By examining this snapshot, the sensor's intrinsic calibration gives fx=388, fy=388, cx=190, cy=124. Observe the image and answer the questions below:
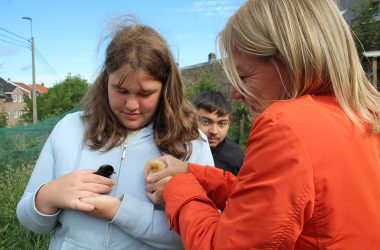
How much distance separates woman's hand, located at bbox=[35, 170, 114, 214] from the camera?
5.08 ft

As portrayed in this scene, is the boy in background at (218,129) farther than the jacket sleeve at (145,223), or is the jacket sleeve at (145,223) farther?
the boy in background at (218,129)

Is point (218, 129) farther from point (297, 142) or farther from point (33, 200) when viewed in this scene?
point (297, 142)

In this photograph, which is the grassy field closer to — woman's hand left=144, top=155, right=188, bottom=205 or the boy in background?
the boy in background

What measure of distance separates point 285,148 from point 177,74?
109 centimetres

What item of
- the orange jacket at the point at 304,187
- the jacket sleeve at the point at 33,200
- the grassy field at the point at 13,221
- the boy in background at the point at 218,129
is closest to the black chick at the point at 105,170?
the jacket sleeve at the point at 33,200

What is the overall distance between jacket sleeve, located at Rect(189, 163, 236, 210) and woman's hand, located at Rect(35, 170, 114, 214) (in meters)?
0.38

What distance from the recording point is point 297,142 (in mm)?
979

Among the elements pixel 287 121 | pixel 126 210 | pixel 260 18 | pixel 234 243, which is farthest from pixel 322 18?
pixel 126 210

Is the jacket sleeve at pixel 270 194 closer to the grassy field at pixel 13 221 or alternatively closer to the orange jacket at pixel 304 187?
the orange jacket at pixel 304 187

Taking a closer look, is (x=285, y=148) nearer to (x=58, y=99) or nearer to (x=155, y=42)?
(x=155, y=42)

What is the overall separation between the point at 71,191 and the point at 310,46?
105 cm

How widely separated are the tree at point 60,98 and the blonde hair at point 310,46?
46.4 m

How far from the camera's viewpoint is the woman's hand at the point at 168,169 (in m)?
1.60

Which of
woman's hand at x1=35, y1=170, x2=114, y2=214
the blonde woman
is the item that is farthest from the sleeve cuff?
woman's hand at x1=35, y1=170, x2=114, y2=214
